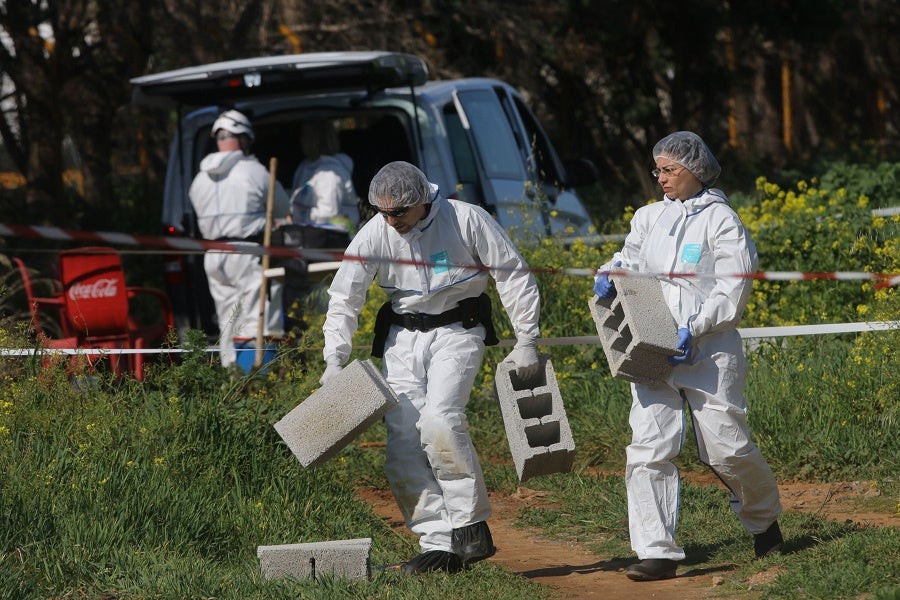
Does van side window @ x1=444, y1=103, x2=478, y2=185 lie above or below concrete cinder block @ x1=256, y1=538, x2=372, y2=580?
above

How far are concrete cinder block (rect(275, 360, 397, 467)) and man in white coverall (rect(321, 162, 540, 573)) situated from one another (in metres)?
0.19

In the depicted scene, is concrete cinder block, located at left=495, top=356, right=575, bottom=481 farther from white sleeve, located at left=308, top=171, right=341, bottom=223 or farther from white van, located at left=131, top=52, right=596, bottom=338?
white sleeve, located at left=308, top=171, right=341, bottom=223

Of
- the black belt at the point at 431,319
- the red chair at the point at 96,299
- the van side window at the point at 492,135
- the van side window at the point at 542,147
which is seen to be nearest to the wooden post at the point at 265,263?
the red chair at the point at 96,299

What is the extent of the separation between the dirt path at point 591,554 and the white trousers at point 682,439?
170 millimetres

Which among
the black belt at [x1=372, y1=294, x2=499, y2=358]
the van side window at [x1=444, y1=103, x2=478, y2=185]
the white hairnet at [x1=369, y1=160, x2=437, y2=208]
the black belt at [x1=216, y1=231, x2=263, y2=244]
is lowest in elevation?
the black belt at [x1=372, y1=294, x2=499, y2=358]

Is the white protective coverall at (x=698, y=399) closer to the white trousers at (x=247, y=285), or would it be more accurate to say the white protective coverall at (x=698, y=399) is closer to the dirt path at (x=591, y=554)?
the dirt path at (x=591, y=554)

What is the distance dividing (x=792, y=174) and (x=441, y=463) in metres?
12.3

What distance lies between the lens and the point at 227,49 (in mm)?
15078

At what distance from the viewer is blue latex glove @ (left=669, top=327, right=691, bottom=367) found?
5422 mm

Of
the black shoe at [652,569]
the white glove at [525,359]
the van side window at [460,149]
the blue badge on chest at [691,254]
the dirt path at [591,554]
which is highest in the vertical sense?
the van side window at [460,149]

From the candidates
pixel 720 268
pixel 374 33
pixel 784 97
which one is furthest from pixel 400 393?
pixel 784 97

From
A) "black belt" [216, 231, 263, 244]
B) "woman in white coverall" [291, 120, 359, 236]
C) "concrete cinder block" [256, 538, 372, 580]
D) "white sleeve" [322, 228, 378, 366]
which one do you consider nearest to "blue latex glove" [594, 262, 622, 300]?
"white sleeve" [322, 228, 378, 366]

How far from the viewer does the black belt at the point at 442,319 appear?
5.88 meters

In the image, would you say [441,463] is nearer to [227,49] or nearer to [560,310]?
[560,310]
